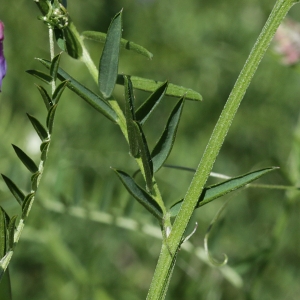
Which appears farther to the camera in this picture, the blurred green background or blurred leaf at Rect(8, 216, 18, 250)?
the blurred green background

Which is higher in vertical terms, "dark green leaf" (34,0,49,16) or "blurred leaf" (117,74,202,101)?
"dark green leaf" (34,0,49,16)

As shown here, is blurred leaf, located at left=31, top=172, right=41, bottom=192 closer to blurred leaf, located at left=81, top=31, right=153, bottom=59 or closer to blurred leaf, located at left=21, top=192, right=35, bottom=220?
blurred leaf, located at left=21, top=192, right=35, bottom=220

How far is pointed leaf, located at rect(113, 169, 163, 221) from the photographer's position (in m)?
0.46

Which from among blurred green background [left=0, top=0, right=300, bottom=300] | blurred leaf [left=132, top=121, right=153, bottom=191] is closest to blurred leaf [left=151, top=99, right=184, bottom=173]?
blurred leaf [left=132, top=121, right=153, bottom=191]

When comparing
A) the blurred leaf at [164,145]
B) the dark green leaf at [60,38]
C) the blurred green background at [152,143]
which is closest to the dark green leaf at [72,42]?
the dark green leaf at [60,38]

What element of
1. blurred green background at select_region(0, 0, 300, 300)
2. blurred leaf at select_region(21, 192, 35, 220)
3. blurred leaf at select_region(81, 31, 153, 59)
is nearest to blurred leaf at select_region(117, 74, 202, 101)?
blurred leaf at select_region(81, 31, 153, 59)

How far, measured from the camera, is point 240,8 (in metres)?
2.48

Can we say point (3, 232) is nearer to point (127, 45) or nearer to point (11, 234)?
point (11, 234)

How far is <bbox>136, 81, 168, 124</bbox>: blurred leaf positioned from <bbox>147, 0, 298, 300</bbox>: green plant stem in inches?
2.9

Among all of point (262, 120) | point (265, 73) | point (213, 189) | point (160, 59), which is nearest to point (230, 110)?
point (213, 189)

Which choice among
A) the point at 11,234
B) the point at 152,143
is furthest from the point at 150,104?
the point at 152,143

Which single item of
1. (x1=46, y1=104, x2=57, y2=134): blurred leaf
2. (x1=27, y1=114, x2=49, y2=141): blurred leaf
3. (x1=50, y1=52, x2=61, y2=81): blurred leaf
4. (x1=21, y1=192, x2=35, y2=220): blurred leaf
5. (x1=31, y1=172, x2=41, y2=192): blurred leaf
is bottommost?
(x1=21, y1=192, x2=35, y2=220): blurred leaf

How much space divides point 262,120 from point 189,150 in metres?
0.29

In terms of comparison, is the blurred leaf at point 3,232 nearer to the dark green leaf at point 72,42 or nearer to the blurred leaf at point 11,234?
the blurred leaf at point 11,234
